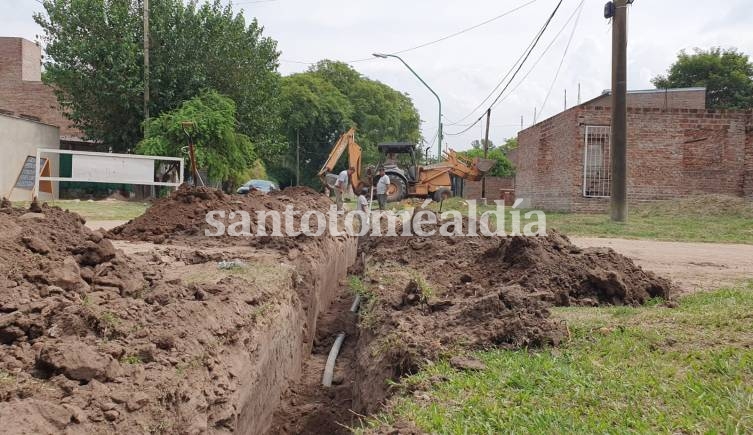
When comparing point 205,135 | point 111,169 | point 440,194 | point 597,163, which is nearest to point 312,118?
point 440,194

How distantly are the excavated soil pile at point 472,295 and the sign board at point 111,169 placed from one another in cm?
1017

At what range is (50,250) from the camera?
488cm

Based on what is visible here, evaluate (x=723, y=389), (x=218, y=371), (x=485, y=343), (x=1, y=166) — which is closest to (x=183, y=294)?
(x=218, y=371)

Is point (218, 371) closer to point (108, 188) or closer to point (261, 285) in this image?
point (261, 285)

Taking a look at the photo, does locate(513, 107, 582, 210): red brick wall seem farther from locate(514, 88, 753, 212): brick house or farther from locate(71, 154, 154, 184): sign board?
locate(71, 154, 154, 184): sign board

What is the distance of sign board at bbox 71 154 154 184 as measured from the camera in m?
15.7

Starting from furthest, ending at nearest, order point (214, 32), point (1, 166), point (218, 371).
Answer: point (214, 32) < point (1, 166) < point (218, 371)

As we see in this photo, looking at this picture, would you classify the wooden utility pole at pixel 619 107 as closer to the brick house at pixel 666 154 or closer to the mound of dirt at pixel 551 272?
the brick house at pixel 666 154

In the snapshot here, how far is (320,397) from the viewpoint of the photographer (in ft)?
18.9

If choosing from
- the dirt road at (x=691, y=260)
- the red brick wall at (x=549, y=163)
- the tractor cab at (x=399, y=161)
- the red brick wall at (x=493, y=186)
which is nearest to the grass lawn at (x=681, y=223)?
the dirt road at (x=691, y=260)

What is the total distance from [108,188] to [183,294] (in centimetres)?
2239

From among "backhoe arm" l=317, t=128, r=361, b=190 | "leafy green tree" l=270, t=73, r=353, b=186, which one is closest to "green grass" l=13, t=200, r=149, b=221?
"backhoe arm" l=317, t=128, r=361, b=190

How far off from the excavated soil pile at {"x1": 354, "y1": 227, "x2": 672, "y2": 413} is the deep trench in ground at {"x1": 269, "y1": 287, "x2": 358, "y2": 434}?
13.1 inches

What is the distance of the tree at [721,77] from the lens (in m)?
36.8
